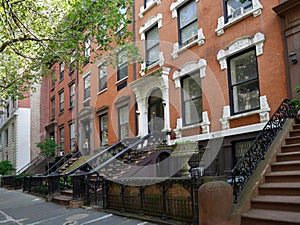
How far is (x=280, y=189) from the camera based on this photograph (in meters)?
5.77

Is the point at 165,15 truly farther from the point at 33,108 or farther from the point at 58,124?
the point at 33,108

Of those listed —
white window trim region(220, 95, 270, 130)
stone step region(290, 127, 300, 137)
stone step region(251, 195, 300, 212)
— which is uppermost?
white window trim region(220, 95, 270, 130)

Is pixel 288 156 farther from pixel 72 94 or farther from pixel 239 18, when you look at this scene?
pixel 72 94

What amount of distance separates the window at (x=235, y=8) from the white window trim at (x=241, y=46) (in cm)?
101

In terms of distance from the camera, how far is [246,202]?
18.4 feet

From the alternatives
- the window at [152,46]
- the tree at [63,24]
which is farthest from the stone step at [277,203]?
the window at [152,46]

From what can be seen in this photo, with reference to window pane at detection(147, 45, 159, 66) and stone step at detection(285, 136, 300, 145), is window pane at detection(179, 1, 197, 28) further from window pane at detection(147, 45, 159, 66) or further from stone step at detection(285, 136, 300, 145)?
stone step at detection(285, 136, 300, 145)

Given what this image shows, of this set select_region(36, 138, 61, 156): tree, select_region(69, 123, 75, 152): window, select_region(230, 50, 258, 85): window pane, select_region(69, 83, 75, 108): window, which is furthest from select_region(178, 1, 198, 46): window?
select_region(36, 138, 61, 156): tree

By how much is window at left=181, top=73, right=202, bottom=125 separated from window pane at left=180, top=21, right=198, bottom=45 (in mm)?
1653

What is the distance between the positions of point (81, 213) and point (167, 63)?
23.8 ft

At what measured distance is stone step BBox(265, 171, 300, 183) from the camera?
5.96 m

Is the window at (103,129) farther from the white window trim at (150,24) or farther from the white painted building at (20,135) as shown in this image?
the white painted building at (20,135)

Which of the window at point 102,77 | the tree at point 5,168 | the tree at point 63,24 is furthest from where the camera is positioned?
the tree at point 5,168

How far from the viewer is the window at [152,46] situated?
13881mm
